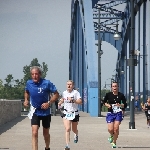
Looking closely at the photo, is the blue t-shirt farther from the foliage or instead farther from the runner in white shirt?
the foliage

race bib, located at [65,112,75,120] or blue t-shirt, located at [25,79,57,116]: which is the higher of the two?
blue t-shirt, located at [25,79,57,116]

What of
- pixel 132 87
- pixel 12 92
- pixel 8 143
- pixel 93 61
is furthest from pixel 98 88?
pixel 12 92

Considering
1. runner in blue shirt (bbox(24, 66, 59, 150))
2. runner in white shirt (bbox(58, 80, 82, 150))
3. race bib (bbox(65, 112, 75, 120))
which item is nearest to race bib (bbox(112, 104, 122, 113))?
runner in white shirt (bbox(58, 80, 82, 150))

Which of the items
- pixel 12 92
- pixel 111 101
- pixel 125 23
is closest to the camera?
pixel 111 101

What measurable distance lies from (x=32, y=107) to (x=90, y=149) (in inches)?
131

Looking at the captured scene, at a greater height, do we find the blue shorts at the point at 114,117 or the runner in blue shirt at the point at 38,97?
the runner in blue shirt at the point at 38,97

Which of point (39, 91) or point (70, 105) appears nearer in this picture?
point (39, 91)

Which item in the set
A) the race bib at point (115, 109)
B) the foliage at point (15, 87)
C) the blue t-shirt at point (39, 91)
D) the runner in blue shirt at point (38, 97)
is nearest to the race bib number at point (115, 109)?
the race bib at point (115, 109)

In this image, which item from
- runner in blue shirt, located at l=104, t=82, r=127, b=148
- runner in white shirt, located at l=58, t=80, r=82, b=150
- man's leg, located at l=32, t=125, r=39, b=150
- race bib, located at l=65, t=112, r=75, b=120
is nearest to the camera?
man's leg, located at l=32, t=125, r=39, b=150

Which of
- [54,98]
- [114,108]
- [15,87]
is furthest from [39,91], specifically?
[15,87]

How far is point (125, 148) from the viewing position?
46.6 ft

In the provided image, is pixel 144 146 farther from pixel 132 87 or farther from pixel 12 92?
pixel 12 92

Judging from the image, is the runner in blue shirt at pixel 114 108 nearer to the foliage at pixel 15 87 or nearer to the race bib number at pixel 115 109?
the race bib number at pixel 115 109

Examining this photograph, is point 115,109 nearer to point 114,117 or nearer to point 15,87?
point 114,117
